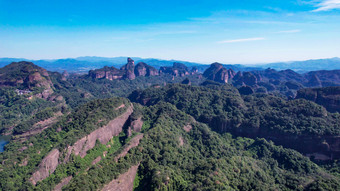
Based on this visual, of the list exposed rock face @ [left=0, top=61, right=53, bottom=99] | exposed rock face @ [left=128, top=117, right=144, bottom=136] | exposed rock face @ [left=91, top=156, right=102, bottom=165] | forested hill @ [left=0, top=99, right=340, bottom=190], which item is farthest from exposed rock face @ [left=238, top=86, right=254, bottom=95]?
exposed rock face @ [left=0, top=61, right=53, bottom=99]

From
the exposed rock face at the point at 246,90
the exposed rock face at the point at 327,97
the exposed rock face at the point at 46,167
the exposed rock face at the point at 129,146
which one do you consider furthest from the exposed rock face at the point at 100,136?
the exposed rock face at the point at 327,97

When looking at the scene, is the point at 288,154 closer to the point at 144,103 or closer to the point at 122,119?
the point at 122,119

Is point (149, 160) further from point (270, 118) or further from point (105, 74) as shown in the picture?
point (105, 74)

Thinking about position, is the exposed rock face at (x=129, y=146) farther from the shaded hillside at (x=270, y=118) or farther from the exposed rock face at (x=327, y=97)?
the exposed rock face at (x=327, y=97)

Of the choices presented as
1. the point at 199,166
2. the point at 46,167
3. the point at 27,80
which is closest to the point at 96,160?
the point at 46,167

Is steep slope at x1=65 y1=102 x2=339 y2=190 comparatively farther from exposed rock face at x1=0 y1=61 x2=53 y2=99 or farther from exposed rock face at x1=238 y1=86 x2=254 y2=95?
exposed rock face at x1=0 y1=61 x2=53 y2=99
